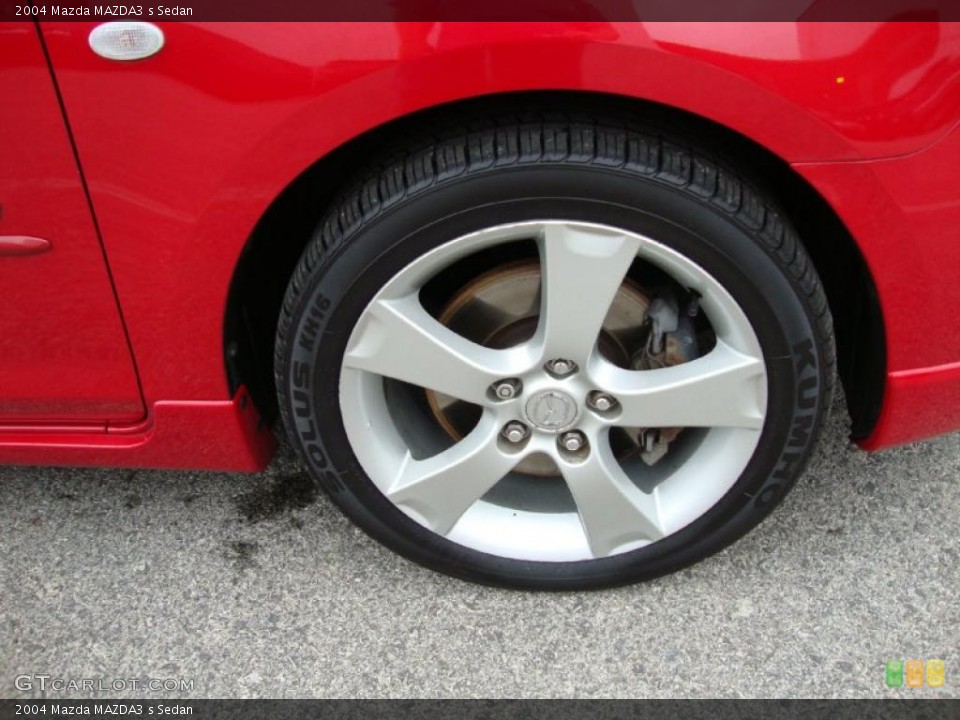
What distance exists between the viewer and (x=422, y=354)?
5.37 ft

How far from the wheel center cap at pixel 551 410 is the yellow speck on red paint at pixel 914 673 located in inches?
29.3

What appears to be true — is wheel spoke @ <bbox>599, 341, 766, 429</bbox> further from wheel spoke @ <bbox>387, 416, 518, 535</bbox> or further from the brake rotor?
wheel spoke @ <bbox>387, 416, 518, 535</bbox>

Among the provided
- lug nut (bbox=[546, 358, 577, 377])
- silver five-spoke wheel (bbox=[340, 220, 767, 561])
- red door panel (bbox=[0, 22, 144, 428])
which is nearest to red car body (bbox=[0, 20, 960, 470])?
red door panel (bbox=[0, 22, 144, 428])

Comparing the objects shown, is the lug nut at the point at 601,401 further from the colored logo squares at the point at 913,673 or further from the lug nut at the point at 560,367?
the colored logo squares at the point at 913,673

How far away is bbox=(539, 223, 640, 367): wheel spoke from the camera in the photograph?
1.50 metres

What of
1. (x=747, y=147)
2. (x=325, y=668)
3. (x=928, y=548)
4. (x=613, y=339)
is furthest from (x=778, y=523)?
(x=325, y=668)

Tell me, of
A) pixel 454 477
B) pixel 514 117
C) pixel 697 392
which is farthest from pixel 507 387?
pixel 514 117

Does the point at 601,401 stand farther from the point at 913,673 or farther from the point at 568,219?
the point at 913,673

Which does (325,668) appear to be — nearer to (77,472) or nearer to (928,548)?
(77,472)

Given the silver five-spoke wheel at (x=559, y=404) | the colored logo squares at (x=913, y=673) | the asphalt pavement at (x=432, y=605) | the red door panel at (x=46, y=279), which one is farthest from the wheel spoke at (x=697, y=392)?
the red door panel at (x=46, y=279)

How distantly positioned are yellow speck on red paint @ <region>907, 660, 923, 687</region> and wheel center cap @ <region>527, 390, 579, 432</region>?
75 centimetres

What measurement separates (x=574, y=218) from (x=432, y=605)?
0.83 metres

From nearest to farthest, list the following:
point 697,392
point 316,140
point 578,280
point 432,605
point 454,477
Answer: point 316,140 < point 578,280 < point 697,392 < point 454,477 < point 432,605

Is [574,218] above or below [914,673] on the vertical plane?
above
